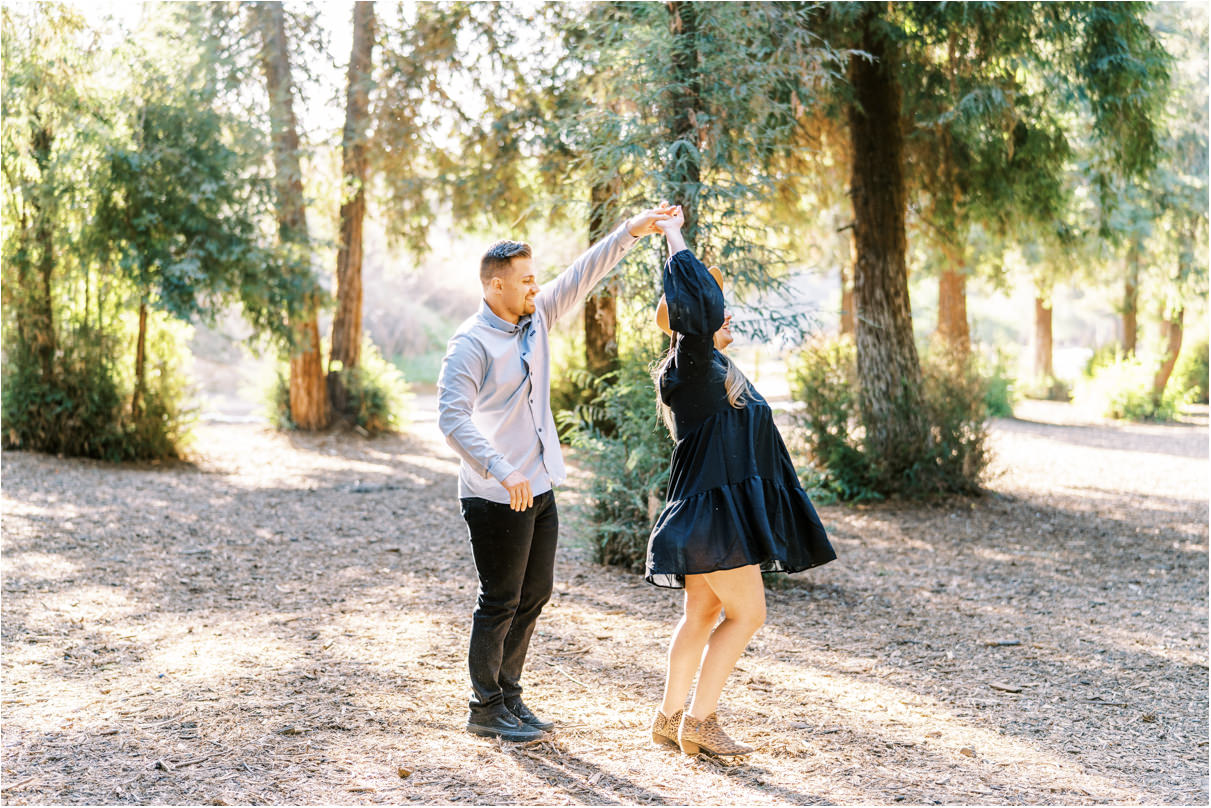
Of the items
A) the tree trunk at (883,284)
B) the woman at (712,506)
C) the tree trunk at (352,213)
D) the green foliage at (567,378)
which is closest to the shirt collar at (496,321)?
the woman at (712,506)

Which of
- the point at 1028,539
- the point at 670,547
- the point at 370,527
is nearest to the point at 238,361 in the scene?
the point at 370,527

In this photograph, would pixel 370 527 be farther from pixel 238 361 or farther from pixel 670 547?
pixel 238 361

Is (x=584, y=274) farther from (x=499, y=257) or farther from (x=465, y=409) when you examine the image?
(x=465, y=409)

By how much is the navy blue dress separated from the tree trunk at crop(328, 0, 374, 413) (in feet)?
27.9

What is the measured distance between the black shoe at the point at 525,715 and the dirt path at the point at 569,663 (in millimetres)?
103

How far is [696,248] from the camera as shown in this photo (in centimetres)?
536

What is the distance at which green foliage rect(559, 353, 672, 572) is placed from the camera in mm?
Answer: 5680

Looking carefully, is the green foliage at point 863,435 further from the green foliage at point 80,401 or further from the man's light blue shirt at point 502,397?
the green foliage at point 80,401

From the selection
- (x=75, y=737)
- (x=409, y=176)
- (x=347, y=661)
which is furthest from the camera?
(x=409, y=176)

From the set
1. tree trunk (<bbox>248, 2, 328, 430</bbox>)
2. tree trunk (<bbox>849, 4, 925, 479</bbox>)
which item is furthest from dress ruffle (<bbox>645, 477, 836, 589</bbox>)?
tree trunk (<bbox>248, 2, 328, 430</bbox>)

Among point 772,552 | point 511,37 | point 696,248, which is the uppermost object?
point 511,37

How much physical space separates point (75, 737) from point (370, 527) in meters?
4.19

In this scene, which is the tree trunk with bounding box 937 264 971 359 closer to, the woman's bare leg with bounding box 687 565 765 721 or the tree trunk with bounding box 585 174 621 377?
the tree trunk with bounding box 585 174 621 377

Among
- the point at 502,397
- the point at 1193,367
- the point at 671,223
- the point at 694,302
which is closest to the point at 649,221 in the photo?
the point at 671,223
